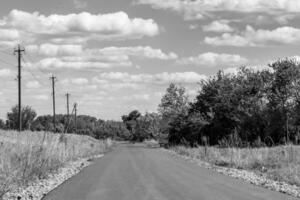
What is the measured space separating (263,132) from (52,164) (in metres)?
36.8

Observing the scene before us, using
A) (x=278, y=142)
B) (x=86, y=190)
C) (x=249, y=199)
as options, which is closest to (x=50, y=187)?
(x=86, y=190)

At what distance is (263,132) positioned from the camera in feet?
192

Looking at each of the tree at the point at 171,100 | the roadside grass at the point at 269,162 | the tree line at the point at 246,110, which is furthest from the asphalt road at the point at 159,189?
the tree at the point at 171,100

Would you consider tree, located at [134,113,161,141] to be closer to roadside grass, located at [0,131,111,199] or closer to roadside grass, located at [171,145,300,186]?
roadside grass, located at [171,145,300,186]

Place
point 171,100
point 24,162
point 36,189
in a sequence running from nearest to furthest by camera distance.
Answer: point 36,189, point 24,162, point 171,100

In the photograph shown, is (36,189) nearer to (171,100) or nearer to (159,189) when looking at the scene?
(159,189)

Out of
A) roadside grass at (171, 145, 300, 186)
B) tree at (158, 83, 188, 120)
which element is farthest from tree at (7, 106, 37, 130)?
roadside grass at (171, 145, 300, 186)

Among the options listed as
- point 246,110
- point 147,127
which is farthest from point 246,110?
point 147,127

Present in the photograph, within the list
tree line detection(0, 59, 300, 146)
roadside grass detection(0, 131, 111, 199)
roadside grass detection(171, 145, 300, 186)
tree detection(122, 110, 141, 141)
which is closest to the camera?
roadside grass detection(0, 131, 111, 199)

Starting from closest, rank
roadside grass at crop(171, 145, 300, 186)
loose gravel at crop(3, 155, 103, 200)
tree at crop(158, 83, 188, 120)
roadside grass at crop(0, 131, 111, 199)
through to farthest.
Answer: loose gravel at crop(3, 155, 103, 200) → roadside grass at crop(0, 131, 111, 199) → roadside grass at crop(171, 145, 300, 186) → tree at crop(158, 83, 188, 120)

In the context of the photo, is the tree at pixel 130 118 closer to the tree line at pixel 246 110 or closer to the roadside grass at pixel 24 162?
the tree line at pixel 246 110

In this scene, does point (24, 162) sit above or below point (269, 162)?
above

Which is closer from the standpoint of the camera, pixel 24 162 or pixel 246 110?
pixel 24 162

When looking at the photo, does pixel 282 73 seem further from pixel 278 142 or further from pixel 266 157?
pixel 266 157
